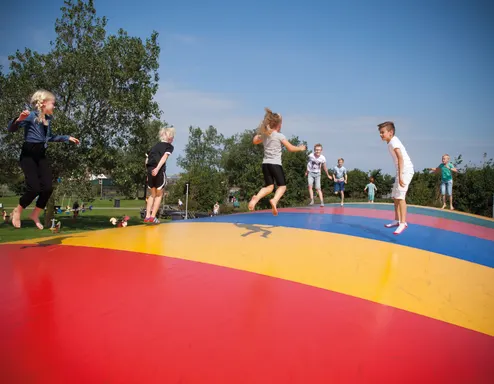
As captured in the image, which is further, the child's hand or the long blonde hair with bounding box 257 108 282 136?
the long blonde hair with bounding box 257 108 282 136

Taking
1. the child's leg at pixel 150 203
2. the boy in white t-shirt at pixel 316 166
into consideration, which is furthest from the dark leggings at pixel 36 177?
the boy in white t-shirt at pixel 316 166

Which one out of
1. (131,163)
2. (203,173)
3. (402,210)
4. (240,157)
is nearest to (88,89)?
(131,163)

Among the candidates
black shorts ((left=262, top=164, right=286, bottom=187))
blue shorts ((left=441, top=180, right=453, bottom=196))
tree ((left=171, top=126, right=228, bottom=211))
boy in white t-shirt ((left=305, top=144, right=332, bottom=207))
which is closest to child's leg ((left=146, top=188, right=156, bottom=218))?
black shorts ((left=262, top=164, right=286, bottom=187))

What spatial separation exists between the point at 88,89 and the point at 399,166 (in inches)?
693

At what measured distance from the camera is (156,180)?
5.91 meters

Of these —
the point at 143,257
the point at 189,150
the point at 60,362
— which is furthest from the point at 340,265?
the point at 189,150

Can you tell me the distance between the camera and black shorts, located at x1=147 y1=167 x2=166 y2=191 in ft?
19.2

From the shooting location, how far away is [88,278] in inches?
115

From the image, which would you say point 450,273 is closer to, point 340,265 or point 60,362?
point 340,265

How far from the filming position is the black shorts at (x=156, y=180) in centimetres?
586

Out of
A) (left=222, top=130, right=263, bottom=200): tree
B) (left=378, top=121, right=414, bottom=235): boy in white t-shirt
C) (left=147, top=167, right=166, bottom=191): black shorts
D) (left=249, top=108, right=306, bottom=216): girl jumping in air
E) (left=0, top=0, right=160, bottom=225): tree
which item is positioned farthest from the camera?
(left=222, top=130, right=263, bottom=200): tree

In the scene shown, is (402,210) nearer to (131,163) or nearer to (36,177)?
(36,177)

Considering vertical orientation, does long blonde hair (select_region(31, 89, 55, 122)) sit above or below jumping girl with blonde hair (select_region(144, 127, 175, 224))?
above

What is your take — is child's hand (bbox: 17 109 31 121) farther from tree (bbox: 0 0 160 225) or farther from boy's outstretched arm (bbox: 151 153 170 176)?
tree (bbox: 0 0 160 225)
